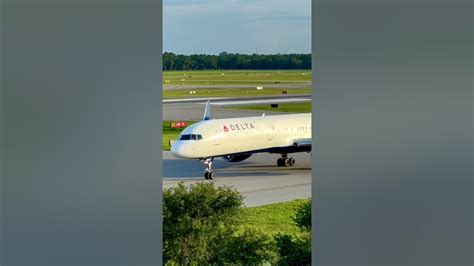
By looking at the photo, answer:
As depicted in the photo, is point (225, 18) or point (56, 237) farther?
point (225, 18)

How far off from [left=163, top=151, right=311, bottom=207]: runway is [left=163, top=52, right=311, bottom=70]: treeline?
1048 millimetres

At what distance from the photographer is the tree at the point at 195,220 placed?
4.76m

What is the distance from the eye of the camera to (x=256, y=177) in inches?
341

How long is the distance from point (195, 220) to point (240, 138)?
248 centimetres

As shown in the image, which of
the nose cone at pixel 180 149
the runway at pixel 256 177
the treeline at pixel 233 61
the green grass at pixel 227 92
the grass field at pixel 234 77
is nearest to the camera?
the nose cone at pixel 180 149

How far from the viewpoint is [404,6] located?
180cm

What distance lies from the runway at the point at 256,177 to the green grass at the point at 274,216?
0.26 ft

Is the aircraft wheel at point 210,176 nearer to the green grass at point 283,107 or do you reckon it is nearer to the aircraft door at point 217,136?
the aircraft door at point 217,136

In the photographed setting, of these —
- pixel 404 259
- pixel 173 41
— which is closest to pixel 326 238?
pixel 404 259

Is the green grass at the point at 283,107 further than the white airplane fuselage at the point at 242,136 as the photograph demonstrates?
Yes

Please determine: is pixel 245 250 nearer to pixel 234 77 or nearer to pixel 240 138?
pixel 240 138

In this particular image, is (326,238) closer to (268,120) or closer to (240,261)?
(240,261)

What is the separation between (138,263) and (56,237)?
189 mm

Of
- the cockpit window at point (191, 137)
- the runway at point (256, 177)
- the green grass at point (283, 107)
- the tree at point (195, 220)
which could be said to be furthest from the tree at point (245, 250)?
the green grass at point (283, 107)
